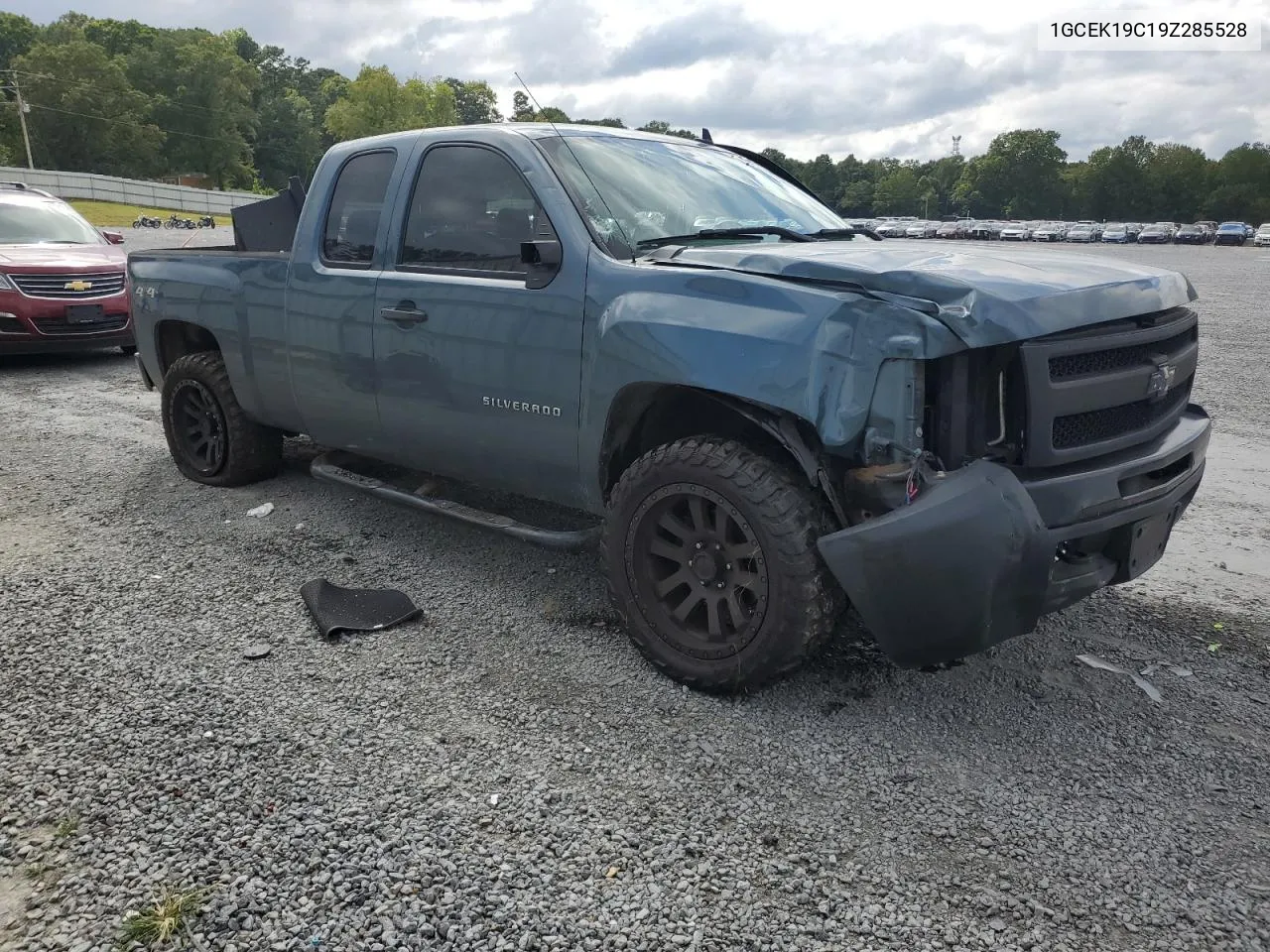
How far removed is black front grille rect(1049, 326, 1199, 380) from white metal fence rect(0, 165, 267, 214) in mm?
63709

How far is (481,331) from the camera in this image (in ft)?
13.2

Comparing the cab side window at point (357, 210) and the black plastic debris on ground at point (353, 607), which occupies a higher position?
the cab side window at point (357, 210)

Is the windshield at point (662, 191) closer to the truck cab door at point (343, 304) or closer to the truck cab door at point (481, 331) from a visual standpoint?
the truck cab door at point (481, 331)

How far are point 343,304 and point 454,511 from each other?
1.11 metres

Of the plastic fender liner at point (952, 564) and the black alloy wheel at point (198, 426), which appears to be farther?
the black alloy wheel at point (198, 426)

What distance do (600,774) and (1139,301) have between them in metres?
2.28

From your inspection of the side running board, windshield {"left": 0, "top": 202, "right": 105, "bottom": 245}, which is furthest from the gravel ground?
windshield {"left": 0, "top": 202, "right": 105, "bottom": 245}

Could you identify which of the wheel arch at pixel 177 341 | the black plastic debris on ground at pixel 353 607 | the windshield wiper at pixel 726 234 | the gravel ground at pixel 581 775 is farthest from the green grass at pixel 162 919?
the wheel arch at pixel 177 341

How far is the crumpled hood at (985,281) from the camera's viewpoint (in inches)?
112

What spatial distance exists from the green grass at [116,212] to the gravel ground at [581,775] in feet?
170

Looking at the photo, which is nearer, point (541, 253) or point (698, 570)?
point (698, 570)

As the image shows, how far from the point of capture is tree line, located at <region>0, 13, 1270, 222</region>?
278 feet

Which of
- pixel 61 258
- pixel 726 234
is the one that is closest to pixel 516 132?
pixel 726 234

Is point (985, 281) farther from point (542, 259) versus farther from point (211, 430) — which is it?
point (211, 430)
